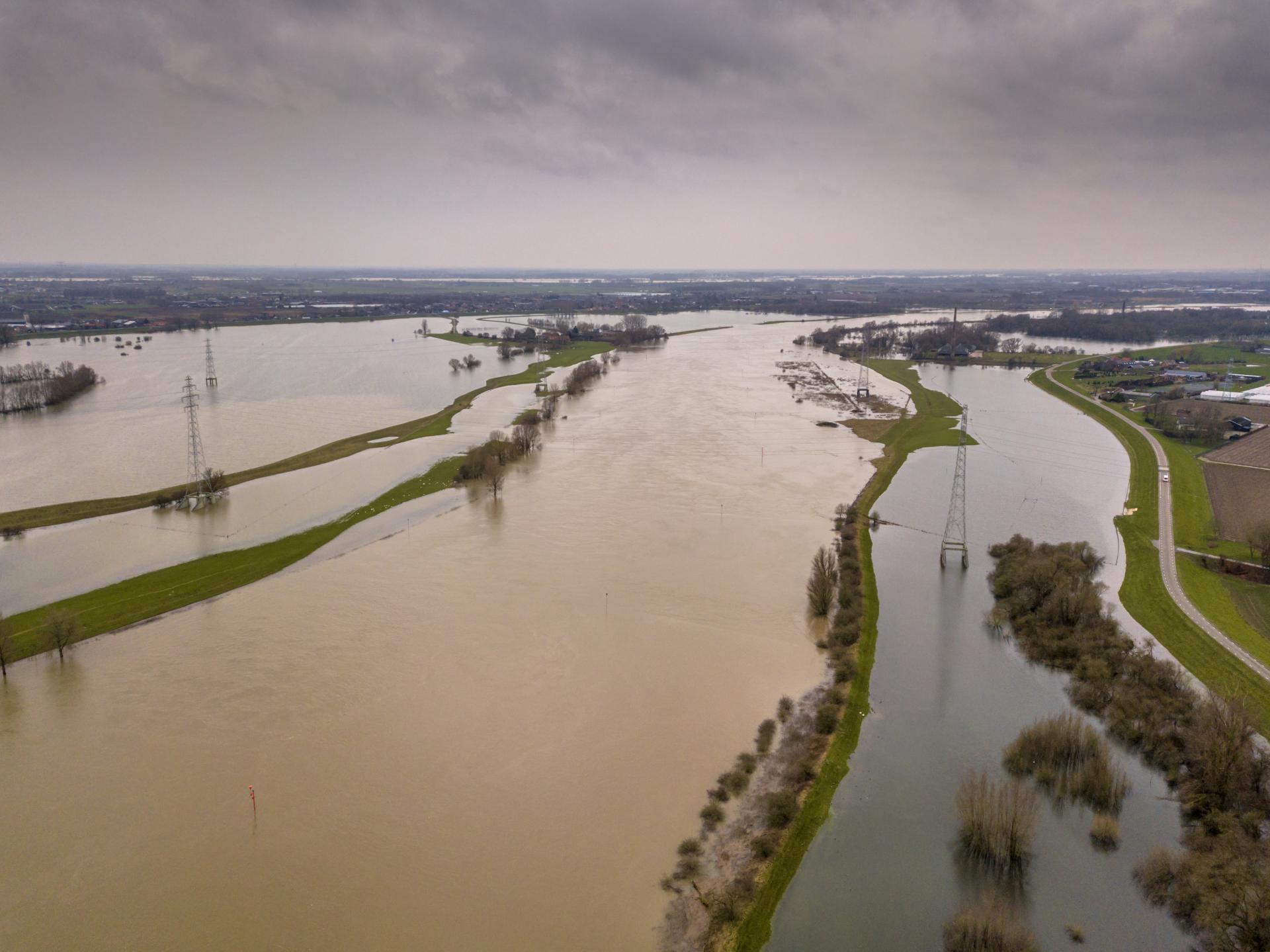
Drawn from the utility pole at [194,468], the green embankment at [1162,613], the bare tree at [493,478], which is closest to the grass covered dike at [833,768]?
the green embankment at [1162,613]

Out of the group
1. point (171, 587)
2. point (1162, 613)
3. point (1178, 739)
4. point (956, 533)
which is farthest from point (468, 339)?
point (1178, 739)

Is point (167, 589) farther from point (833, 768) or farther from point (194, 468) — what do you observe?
point (833, 768)

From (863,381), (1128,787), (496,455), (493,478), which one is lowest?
(1128,787)

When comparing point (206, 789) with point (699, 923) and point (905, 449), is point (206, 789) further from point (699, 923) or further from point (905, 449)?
point (905, 449)

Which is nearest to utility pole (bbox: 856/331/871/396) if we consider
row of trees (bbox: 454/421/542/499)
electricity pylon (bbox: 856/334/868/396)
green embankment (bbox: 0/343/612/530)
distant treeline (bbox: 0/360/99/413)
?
electricity pylon (bbox: 856/334/868/396)

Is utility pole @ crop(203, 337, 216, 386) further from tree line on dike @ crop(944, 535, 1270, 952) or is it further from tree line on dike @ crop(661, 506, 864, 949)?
tree line on dike @ crop(944, 535, 1270, 952)

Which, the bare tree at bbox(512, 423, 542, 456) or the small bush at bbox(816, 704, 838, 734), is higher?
the bare tree at bbox(512, 423, 542, 456)
